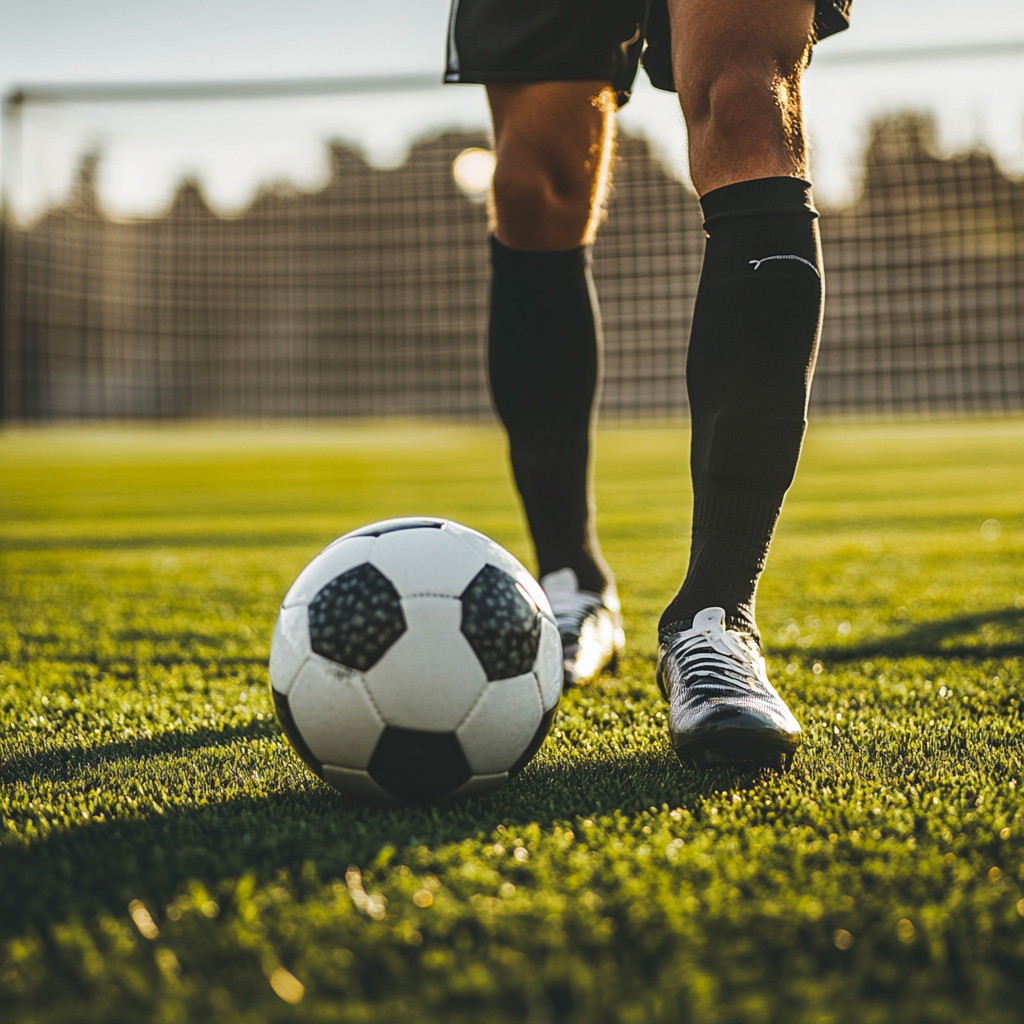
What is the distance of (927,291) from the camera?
18.0m

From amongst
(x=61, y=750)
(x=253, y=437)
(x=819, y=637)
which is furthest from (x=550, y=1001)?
(x=253, y=437)

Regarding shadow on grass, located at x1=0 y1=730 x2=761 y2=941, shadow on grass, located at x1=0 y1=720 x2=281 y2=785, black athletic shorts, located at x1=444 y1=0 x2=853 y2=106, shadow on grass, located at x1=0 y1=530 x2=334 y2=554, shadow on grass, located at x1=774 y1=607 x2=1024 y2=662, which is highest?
black athletic shorts, located at x1=444 y1=0 x2=853 y2=106

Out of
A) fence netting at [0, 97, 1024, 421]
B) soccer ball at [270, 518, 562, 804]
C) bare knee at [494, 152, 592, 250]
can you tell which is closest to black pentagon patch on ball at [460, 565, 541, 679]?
soccer ball at [270, 518, 562, 804]

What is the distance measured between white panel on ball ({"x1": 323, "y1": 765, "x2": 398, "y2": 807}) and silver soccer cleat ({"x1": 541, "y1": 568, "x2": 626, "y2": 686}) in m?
0.63

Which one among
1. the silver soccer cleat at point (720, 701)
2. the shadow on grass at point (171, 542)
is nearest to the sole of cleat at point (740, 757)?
the silver soccer cleat at point (720, 701)

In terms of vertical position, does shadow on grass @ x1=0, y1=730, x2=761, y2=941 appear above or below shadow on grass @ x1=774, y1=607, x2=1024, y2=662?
above

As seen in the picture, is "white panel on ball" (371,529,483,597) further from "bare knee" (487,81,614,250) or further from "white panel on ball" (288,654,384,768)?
"bare knee" (487,81,614,250)

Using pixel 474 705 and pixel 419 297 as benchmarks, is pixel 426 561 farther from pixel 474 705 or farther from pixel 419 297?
pixel 419 297

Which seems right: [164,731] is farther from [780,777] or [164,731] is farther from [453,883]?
[780,777]

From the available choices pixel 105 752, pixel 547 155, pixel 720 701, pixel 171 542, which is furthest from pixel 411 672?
pixel 171 542

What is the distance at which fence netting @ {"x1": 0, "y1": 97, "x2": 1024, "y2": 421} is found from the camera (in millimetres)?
17688

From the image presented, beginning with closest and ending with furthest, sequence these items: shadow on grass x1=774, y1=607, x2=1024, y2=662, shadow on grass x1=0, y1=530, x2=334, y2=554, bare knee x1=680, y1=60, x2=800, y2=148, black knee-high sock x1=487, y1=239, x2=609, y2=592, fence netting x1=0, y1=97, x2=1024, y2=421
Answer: bare knee x1=680, y1=60, x2=800, y2=148
black knee-high sock x1=487, y1=239, x2=609, y2=592
shadow on grass x1=774, y1=607, x2=1024, y2=662
shadow on grass x1=0, y1=530, x2=334, y2=554
fence netting x1=0, y1=97, x2=1024, y2=421

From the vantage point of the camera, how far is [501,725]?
3.83 ft

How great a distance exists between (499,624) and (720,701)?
12.0 inches
